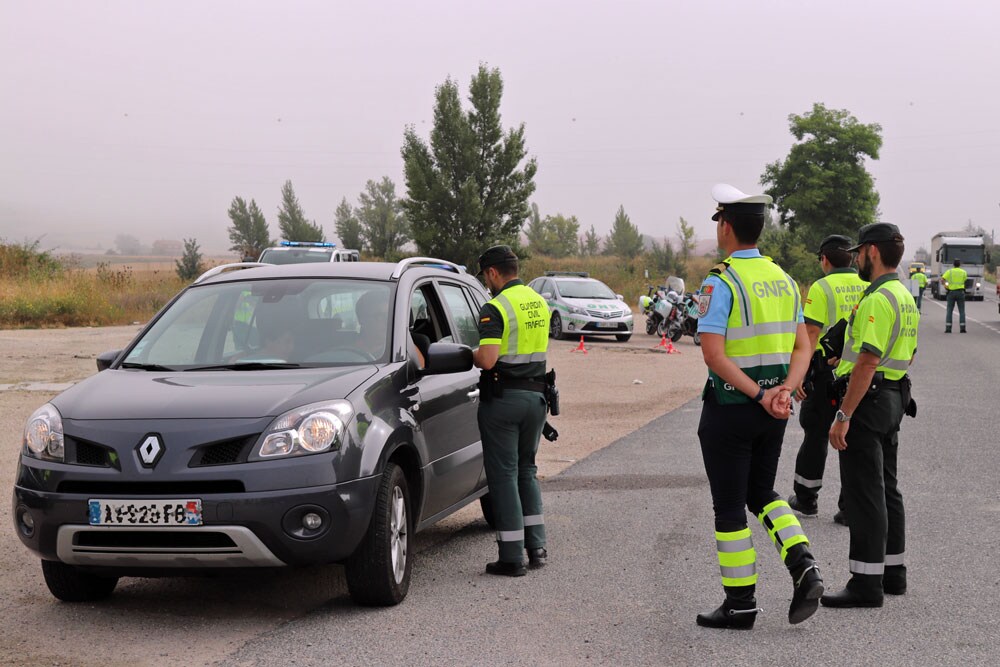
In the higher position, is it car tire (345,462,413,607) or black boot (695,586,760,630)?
car tire (345,462,413,607)

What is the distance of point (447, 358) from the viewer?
18.4ft

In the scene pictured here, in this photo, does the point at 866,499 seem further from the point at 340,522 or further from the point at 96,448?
the point at 96,448

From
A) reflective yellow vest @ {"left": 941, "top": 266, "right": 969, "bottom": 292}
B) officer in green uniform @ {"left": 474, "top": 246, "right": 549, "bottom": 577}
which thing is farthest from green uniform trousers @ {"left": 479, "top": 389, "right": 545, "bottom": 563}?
reflective yellow vest @ {"left": 941, "top": 266, "right": 969, "bottom": 292}

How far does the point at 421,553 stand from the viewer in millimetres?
6508

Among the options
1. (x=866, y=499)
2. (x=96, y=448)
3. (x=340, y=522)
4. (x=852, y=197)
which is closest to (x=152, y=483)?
(x=96, y=448)

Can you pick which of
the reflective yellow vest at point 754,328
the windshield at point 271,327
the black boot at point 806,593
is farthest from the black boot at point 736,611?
the windshield at point 271,327

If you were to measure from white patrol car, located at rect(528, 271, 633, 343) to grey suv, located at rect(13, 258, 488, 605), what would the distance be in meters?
20.0

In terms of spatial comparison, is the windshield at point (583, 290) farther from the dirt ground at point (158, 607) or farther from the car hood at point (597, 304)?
the dirt ground at point (158, 607)

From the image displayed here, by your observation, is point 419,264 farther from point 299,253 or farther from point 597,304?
point 597,304

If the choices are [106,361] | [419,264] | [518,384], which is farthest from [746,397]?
[106,361]

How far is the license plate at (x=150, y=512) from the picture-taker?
4.63 metres

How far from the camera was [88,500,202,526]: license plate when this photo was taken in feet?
15.2

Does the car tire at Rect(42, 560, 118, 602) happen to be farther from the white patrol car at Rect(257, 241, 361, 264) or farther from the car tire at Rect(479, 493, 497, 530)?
the white patrol car at Rect(257, 241, 361, 264)

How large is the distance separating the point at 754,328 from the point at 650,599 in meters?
1.48
